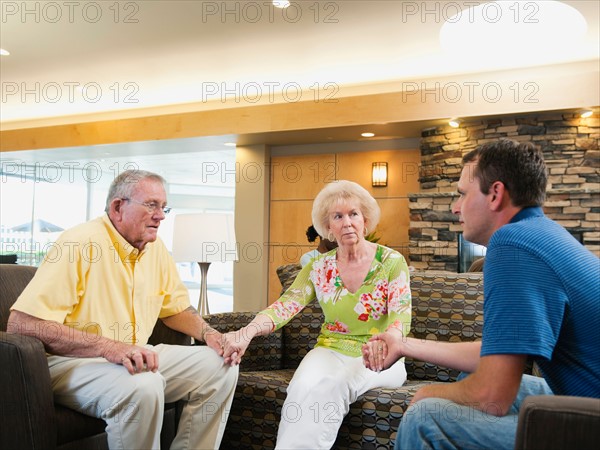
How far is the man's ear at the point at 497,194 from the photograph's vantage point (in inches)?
54.6

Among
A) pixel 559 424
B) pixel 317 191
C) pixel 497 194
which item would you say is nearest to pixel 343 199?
pixel 497 194

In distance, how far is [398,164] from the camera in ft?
22.0

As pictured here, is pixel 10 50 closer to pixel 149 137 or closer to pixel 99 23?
pixel 99 23

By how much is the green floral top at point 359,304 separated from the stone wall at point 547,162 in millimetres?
3588

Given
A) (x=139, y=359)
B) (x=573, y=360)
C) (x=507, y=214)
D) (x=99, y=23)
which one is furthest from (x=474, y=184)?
(x=99, y=23)

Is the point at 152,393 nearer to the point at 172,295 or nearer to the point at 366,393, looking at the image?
the point at 172,295

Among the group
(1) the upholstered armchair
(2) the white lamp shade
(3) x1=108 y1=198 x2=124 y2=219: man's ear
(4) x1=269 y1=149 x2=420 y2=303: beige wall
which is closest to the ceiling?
(4) x1=269 y1=149 x2=420 y2=303: beige wall

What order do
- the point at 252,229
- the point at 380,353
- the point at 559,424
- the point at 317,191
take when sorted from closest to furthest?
the point at 559,424, the point at 380,353, the point at 317,191, the point at 252,229

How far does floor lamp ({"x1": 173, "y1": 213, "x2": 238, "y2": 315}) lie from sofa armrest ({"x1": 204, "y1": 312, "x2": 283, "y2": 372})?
1.04 metres

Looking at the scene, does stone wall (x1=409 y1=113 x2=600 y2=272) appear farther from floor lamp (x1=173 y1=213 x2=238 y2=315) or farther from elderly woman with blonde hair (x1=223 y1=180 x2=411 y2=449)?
elderly woman with blonde hair (x1=223 y1=180 x2=411 y2=449)

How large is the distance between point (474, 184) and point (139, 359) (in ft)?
3.98

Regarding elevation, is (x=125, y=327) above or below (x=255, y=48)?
below

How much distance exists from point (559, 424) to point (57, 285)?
1612 mm

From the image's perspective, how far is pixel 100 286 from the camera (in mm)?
2158
